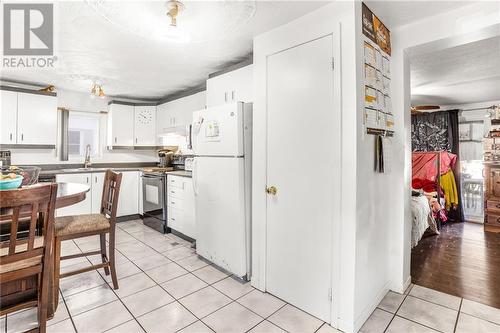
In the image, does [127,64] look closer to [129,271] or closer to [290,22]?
[290,22]

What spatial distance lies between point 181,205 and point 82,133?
2723mm

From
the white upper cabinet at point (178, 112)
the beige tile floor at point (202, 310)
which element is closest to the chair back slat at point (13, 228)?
the beige tile floor at point (202, 310)

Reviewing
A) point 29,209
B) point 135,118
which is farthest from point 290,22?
point 135,118

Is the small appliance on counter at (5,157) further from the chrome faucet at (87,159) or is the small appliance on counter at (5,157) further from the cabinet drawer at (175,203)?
the cabinet drawer at (175,203)

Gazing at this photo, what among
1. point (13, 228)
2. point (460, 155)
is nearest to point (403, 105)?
point (13, 228)

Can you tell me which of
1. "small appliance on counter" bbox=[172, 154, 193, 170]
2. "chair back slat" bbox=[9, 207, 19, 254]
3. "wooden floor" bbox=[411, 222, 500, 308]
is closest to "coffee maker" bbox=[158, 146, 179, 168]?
"small appliance on counter" bbox=[172, 154, 193, 170]

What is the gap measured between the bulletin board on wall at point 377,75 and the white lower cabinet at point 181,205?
2.36 metres

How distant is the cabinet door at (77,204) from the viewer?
13.6ft

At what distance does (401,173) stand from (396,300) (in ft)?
3.60

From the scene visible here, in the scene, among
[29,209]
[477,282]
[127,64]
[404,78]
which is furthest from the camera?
[127,64]

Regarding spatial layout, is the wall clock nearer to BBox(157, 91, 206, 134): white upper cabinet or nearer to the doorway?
BBox(157, 91, 206, 134): white upper cabinet

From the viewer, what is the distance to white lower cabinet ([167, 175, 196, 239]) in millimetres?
3604

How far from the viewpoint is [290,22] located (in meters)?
2.22

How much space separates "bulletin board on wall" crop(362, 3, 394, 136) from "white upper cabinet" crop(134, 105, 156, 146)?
14.0ft
